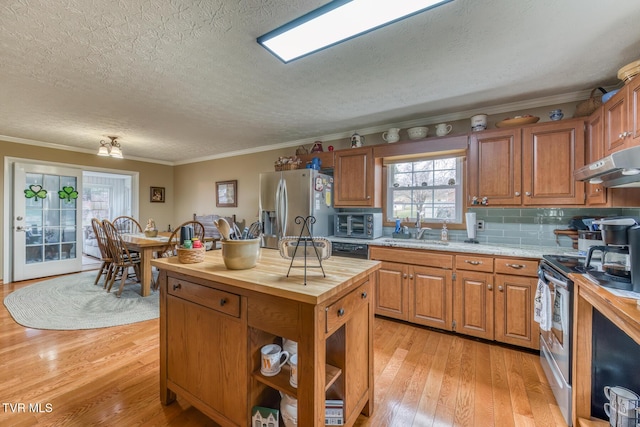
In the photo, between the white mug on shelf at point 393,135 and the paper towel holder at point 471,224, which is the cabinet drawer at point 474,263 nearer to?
the paper towel holder at point 471,224

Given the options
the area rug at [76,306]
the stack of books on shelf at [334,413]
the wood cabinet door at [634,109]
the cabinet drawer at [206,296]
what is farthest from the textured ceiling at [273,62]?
the area rug at [76,306]

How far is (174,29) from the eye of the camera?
5.42 ft

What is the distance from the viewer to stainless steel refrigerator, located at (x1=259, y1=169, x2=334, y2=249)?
3.35 meters

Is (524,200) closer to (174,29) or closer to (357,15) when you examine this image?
(357,15)

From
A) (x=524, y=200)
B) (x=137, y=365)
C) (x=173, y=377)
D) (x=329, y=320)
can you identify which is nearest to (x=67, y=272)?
(x=137, y=365)

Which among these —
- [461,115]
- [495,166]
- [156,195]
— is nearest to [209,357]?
[495,166]

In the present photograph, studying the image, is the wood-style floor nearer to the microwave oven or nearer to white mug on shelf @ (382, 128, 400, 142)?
the microwave oven

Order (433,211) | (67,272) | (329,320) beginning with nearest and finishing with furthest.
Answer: (329,320)
(433,211)
(67,272)

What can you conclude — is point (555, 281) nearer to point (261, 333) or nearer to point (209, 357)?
point (261, 333)

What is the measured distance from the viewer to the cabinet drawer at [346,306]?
3.75 ft

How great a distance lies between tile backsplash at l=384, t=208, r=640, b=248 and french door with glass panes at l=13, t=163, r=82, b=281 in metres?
6.40

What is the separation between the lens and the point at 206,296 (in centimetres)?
137

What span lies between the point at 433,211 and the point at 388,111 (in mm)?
1335

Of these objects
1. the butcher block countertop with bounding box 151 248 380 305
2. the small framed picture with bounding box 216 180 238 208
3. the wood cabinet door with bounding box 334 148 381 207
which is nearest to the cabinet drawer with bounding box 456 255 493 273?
the wood cabinet door with bounding box 334 148 381 207
